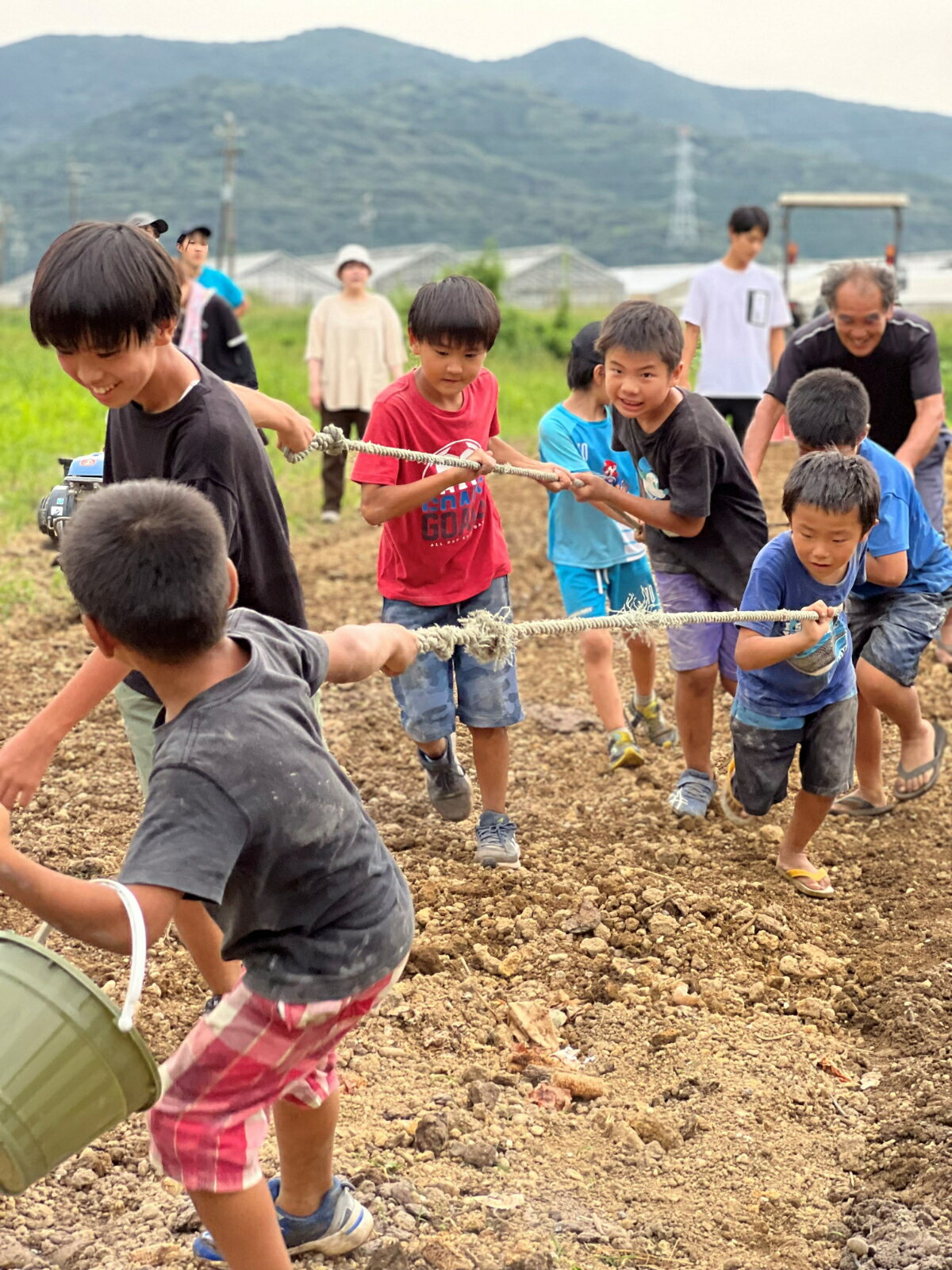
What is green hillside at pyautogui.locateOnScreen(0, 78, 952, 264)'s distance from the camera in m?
119

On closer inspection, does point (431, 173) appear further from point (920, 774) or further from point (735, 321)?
point (920, 774)

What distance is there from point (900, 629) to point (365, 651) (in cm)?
244

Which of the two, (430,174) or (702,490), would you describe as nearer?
(702,490)

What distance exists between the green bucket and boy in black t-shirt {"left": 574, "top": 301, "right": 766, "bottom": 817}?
228 centimetres

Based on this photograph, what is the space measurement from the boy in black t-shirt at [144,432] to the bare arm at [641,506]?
1.23 meters

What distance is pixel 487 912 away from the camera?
3717 mm

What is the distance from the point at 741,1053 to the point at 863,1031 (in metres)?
0.35

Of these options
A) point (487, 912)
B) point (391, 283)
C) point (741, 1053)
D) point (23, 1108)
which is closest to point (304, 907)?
point (23, 1108)

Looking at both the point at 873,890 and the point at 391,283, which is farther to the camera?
the point at 391,283

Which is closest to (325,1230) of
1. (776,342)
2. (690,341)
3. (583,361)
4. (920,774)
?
(920,774)

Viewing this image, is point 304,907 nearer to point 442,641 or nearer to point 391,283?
point 442,641

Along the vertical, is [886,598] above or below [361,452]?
below

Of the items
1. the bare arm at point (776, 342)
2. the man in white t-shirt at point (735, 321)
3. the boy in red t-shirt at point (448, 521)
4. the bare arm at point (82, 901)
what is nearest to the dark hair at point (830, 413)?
the boy in red t-shirt at point (448, 521)

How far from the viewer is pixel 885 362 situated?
4660 millimetres
